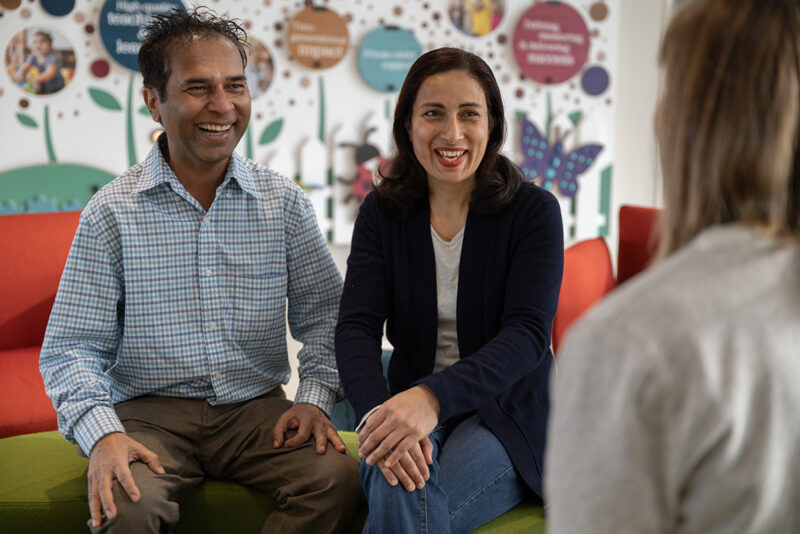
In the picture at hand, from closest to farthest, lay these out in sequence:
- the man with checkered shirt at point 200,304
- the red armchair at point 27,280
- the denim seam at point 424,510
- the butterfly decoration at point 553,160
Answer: the denim seam at point 424,510
the man with checkered shirt at point 200,304
the red armchair at point 27,280
the butterfly decoration at point 553,160

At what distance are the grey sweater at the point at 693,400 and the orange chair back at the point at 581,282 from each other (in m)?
1.77

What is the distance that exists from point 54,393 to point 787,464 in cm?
153

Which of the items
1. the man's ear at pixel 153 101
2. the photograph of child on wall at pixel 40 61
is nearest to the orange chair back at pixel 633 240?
the man's ear at pixel 153 101

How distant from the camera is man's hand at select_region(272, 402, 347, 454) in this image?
1784 millimetres

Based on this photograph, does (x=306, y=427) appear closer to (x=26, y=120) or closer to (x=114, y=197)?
(x=114, y=197)

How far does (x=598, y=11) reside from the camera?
Result: 3.45 metres

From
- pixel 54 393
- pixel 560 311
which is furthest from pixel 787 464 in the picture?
pixel 560 311

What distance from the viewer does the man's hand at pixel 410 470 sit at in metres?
1.52

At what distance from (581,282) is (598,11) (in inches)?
59.4

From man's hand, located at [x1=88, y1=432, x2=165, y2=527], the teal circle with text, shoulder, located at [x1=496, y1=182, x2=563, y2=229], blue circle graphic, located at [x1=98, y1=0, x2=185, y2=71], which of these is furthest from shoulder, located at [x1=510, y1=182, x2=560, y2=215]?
blue circle graphic, located at [x1=98, y1=0, x2=185, y2=71]

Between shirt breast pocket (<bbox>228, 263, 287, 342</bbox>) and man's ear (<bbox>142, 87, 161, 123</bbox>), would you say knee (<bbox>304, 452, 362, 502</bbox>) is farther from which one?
man's ear (<bbox>142, 87, 161, 123</bbox>)

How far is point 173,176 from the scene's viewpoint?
189cm

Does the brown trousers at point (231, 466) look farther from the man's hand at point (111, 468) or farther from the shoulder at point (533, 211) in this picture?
the shoulder at point (533, 211)

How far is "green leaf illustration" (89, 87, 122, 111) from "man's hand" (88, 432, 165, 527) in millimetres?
1699
